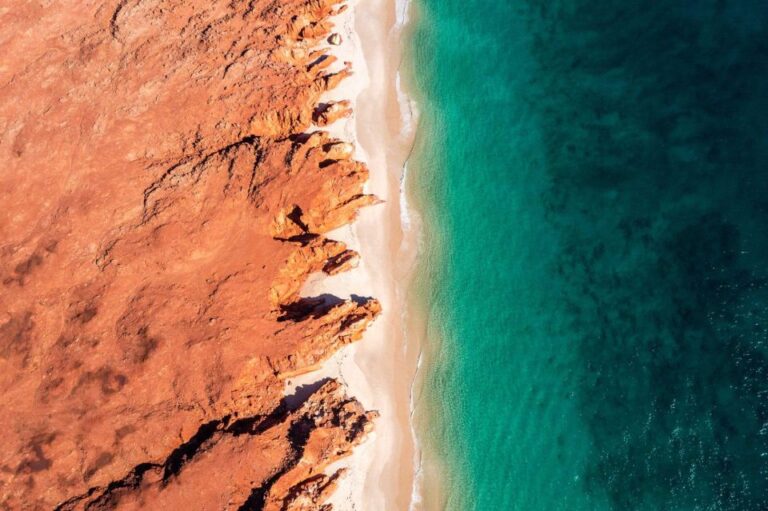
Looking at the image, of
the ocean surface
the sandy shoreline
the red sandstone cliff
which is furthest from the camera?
the sandy shoreline

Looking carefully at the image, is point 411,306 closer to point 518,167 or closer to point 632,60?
point 518,167

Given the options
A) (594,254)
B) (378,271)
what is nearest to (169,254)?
(378,271)

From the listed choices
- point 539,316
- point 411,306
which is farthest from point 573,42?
point 411,306

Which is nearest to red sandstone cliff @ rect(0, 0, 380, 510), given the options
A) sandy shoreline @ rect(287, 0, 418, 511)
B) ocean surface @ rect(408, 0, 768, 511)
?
sandy shoreline @ rect(287, 0, 418, 511)

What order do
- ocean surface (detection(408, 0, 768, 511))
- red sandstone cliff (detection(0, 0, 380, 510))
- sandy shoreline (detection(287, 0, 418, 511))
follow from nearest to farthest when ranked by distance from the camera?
red sandstone cliff (detection(0, 0, 380, 510)) < ocean surface (detection(408, 0, 768, 511)) < sandy shoreline (detection(287, 0, 418, 511))

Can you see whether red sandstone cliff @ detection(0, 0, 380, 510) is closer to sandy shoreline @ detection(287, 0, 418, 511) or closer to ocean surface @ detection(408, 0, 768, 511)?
sandy shoreline @ detection(287, 0, 418, 511)

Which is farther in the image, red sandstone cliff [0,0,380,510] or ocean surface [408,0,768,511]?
ocean surface [408,0,768,511]

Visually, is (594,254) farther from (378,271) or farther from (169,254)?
(169,254)

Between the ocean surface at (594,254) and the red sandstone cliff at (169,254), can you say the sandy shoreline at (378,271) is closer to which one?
the red sandstone cliff at (169,254)
